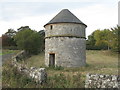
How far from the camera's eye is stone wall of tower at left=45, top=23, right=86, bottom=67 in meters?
19.2

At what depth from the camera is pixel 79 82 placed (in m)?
9.32

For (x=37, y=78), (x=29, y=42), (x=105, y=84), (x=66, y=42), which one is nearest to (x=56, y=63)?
(x=66, y=42)

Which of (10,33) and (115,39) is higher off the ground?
(10,33)

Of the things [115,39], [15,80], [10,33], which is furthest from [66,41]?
[10,33]

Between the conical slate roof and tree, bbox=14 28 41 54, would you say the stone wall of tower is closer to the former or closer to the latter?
the conical slate roof

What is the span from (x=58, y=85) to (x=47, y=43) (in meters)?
11.7

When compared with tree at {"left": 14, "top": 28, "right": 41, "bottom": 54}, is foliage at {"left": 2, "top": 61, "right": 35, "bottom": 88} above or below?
below

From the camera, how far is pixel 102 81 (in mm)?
8586

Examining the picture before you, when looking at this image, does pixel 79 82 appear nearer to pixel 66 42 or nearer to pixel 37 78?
pixel 37 78

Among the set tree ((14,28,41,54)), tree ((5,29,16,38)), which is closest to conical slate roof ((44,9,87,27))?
tree ((14,28,41,54))

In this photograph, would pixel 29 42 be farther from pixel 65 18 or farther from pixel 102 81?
pixel 102 81

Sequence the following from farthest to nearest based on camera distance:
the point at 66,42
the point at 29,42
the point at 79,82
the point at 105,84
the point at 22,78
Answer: the point at 29,42, the point at 66,42, the point at 22,78, the point at 79,82, the point at 105,84

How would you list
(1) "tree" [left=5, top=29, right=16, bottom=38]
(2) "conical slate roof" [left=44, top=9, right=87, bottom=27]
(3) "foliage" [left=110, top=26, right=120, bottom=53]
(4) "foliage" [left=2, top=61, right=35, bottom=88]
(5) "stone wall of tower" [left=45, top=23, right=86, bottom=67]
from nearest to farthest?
(4) "foliage" [left=2, top=61, right=35, bottom=88], (5) "stone wall of tower" [left=45, top=23, right=86, bottom=67], (2) "conical slate roof" [left=44, top=9, right=87, bottom=27], (3) "foliage" [left=110, top=26, right=120, bottom=53], (1) "tree" [left=5, top=29, right=16, bottom=38]

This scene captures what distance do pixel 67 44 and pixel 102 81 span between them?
428 inches
